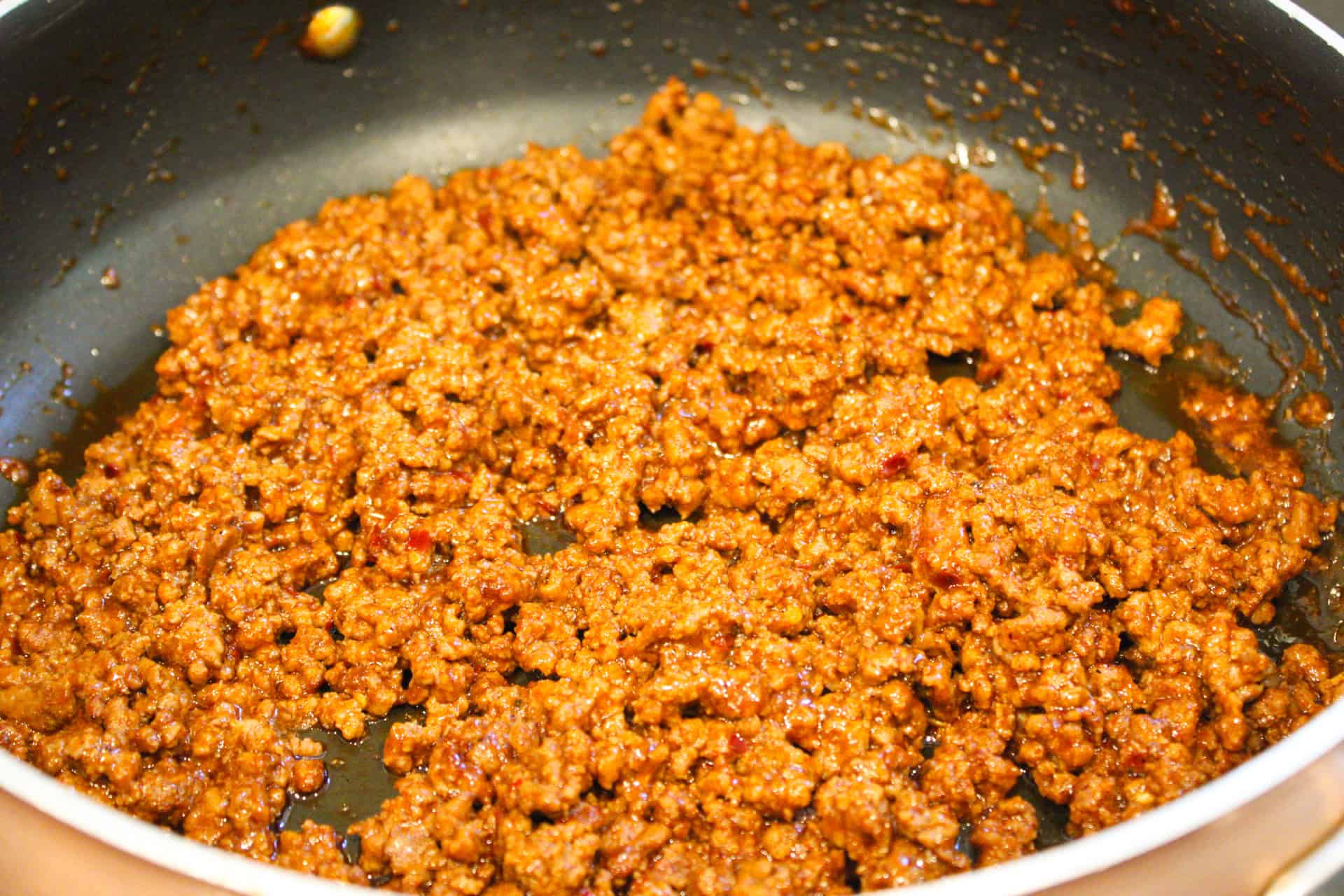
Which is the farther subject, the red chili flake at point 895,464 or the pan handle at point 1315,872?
the red chili flake at point 895,464

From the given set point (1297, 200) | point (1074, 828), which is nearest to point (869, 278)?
point (1297, 200)

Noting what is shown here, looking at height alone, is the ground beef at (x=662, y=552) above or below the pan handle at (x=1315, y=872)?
below

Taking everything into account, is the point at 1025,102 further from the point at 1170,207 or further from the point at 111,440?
the point at 111,440

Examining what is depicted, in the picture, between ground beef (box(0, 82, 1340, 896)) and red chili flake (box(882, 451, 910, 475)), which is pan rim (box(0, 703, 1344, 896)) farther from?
red chili flake (box(882, 451, 910, 475))

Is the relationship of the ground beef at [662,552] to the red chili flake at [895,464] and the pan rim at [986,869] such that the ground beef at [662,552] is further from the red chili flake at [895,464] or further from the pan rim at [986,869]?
the pan rim at [986,869]

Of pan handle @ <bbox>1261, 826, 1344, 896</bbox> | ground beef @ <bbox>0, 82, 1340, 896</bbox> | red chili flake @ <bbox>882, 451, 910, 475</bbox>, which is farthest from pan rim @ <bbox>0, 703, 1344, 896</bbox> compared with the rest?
red chili flake @ <bbox>882, 451, 910, 475</bbox>

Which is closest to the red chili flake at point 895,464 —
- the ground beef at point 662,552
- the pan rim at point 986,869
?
the ground beef at point 662,552
